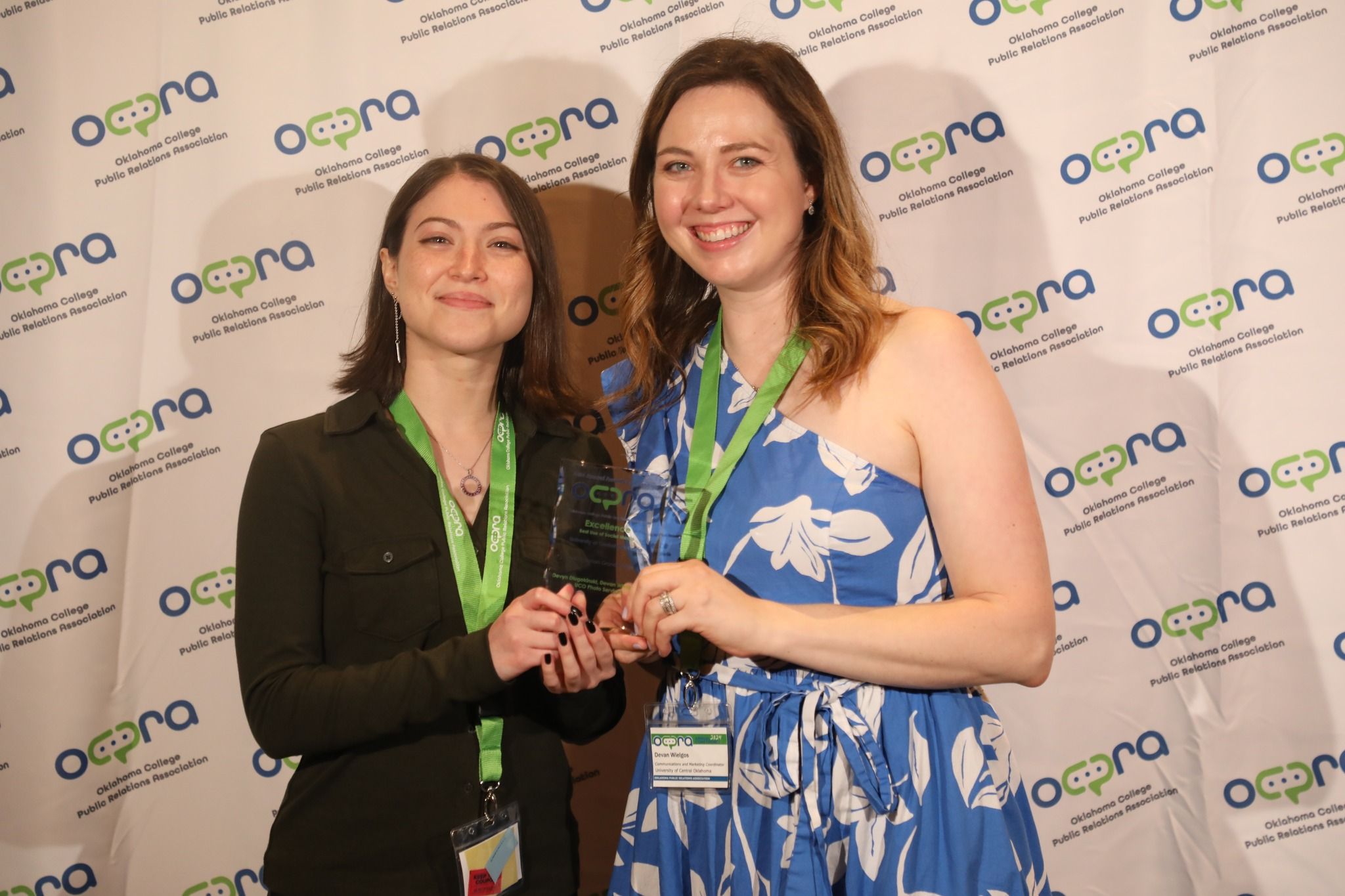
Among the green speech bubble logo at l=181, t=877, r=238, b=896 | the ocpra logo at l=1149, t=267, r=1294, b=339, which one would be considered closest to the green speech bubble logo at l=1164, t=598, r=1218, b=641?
the ocpra logo at l=1149, t=267, r=1294, b=339

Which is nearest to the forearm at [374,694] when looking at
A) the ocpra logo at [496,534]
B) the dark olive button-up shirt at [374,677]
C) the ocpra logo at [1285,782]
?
the dark olive button-up shirt at [374,677]

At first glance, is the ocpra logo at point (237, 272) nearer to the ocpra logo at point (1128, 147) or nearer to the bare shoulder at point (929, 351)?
the bare shoulder at point (929, 351)

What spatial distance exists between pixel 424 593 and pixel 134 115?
223 centimetres

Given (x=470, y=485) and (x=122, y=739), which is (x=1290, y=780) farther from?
(x=122, y=739)

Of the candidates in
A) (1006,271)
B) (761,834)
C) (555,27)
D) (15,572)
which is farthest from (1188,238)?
(15,572)

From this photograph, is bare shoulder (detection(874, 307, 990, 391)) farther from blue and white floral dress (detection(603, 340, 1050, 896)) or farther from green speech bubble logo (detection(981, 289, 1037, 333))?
green speech bubble logo (detection(981, 289, 1037, 333))

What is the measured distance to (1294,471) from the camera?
326 centimetres

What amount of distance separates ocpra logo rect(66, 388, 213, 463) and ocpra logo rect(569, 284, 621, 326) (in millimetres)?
1287

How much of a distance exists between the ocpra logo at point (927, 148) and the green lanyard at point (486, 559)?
6.02 feet

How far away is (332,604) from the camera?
213 cm

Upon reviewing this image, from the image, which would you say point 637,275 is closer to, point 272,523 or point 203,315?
point 272,523

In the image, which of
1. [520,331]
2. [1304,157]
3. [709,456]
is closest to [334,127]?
[520,331]

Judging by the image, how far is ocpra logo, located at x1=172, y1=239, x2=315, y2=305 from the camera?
132 inches

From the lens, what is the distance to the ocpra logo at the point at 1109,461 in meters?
3.32
